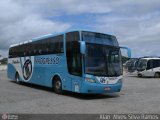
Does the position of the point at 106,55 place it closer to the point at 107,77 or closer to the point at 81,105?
the point at 107,77

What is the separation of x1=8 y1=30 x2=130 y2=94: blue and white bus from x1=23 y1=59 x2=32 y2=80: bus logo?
116 inches

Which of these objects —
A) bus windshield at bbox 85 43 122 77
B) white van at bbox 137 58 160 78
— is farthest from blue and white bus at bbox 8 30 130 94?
white van at bbox 137 58 160 78

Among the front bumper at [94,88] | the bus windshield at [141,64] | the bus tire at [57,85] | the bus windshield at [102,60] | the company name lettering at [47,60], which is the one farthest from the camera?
the bus windshield at [141,64]

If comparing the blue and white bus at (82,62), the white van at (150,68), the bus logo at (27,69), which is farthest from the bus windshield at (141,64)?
the blue and white bus at (82,62)

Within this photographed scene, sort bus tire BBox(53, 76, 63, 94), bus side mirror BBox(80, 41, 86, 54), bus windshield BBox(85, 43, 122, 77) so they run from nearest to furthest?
1. bus side mirror BBox(80, 41, 86, 54)
2. bus windshield BBox(85, 43, 122, 77)
3. bus tire BBox(53, 76, 63, 94)

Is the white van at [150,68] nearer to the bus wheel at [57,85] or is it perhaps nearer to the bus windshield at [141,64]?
the bus windshield at [141,64]

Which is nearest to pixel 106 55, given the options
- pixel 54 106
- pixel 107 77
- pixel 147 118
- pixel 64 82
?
pixel 107 77

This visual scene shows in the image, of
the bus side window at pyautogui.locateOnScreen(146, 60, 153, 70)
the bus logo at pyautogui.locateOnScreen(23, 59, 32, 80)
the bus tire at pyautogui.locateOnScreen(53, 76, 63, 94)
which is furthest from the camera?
the bus side window at pyautogui.locateOnScreen(146, 60, 153, 70)

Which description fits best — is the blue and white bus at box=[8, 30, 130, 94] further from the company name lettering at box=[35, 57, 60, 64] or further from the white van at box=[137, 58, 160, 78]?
the white van at box=[137, 58, 160, 78]

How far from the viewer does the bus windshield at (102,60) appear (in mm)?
16442

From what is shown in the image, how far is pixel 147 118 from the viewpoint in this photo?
35.6ft

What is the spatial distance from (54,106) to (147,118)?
4.23 metres

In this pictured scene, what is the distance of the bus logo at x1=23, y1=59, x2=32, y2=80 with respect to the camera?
77.3 ft

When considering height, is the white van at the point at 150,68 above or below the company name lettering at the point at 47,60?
below
